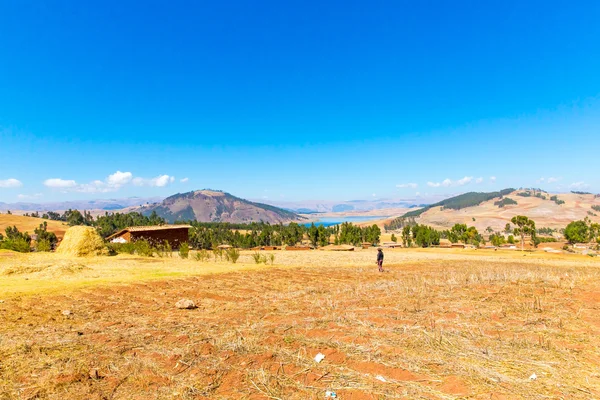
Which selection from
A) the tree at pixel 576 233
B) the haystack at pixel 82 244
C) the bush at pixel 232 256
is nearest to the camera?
the bush at pixel 232 256

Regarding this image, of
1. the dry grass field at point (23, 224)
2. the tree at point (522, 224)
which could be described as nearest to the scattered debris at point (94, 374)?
the tree at point (522, 224)

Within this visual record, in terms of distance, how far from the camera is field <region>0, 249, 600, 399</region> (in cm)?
533

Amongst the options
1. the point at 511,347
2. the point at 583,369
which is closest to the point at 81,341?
the point at 511,347

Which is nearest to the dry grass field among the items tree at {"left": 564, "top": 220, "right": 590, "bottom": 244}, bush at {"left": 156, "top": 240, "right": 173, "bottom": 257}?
bush at {"left": 156, "top": 240, "right": 173, "bottom": 257}

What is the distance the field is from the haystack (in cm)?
2080

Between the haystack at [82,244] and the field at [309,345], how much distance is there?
68.3 ft

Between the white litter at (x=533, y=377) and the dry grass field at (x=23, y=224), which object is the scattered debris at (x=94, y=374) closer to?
the white litter at (x=533, y=377)

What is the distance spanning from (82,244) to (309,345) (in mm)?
33092

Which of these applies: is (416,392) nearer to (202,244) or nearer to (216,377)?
(216,377)

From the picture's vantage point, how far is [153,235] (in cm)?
5584

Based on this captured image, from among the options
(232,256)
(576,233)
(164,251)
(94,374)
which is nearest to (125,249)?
(164,251)

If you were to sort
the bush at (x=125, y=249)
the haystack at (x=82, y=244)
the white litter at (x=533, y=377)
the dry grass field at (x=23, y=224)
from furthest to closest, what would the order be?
1. the dry grass field at (x=23, y=224)
2. the bush at (x=125, y=249)
3. the haystack at (x=82, y=244)
4. the white litter at (x=533, y=377)

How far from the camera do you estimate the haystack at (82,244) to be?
31.4m

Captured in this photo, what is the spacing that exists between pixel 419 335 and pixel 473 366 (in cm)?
174
